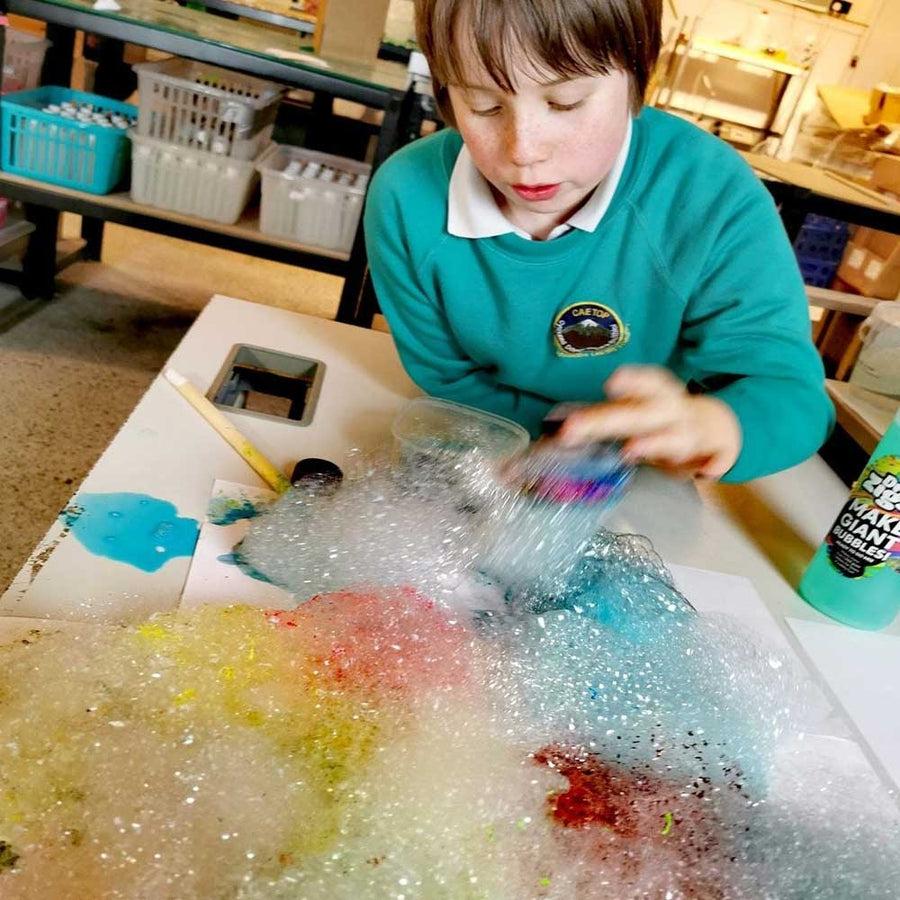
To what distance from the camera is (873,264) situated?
6.94 ft

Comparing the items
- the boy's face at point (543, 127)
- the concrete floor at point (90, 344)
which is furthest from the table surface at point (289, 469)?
the concrete floor at point (90, 344)

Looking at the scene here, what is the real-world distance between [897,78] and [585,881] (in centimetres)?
525

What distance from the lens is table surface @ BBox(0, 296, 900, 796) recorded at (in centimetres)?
50

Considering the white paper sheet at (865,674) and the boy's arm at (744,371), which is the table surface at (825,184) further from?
the white paper sheet at (865,674)

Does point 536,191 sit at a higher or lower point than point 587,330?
higher

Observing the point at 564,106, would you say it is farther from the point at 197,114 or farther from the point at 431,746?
the point at 197,114

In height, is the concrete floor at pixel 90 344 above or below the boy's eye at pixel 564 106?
below

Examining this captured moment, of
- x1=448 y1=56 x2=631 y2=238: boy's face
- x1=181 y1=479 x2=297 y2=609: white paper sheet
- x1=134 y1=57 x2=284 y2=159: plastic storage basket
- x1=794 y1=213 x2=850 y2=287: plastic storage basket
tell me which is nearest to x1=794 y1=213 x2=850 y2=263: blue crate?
x1=794 y1=213 x2=850 y2=287: plastic storage basket

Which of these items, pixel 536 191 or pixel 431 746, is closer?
pixel 431 746

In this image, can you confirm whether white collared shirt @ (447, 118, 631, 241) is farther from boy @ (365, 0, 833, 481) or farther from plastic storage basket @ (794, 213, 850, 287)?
plastic storage basket @ (794, 213, 850, 287)

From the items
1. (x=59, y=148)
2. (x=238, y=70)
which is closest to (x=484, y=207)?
(x=238, y=70)

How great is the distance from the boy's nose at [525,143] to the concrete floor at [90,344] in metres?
0.83

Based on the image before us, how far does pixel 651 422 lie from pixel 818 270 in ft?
6.34

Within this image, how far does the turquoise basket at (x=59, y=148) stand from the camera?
5.01 ft
